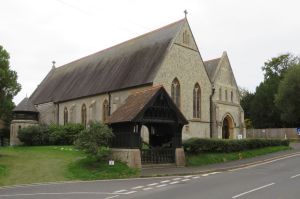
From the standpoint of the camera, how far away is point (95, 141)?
78.6ft

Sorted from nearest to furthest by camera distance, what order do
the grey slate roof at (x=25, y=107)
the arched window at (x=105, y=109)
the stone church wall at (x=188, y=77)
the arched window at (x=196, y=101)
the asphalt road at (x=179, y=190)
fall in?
1. the asphalt road at (x=179, y=190)
2. the stone church wall at (x=188, y=77)
3. the arched window at (x=196, y=101)
4. the arched window at (x=105, y=109)
5. the grey slate roof at (x=25, y=107)

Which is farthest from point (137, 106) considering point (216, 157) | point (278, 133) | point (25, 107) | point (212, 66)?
point (278, 133)

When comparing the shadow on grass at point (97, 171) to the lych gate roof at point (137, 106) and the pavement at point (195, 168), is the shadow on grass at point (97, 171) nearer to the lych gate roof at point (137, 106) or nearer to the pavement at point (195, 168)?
the pavement at point (195, 168)

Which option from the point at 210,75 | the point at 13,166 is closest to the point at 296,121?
the point at 210,75

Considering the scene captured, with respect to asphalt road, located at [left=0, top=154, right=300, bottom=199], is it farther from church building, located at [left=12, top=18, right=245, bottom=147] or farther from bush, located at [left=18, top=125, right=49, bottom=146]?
bush, located at [left=18, top=125, right=49, bottom=146]

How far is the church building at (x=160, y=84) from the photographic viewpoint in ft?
121

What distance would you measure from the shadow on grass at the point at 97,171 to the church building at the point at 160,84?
7584mm

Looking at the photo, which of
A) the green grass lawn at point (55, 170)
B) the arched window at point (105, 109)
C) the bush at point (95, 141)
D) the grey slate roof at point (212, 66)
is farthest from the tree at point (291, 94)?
the bush at point (95, 141)

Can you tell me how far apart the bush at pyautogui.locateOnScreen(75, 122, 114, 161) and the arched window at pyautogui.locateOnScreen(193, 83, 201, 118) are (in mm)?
16703

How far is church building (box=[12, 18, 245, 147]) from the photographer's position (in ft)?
121

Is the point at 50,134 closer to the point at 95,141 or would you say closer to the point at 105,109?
the point at 105,109

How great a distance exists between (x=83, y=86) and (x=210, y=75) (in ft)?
45.8

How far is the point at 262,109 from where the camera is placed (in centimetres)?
7556

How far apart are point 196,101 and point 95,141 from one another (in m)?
18.1
